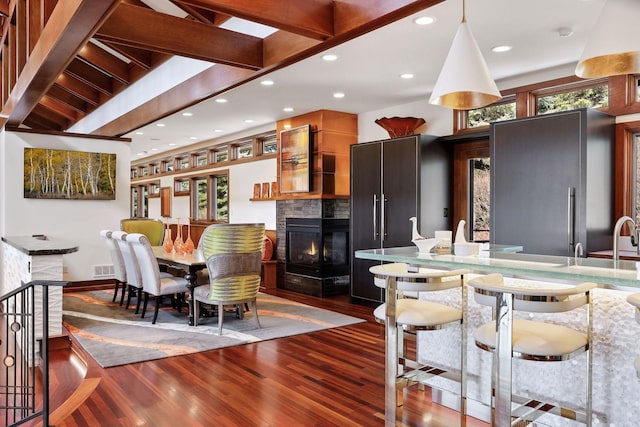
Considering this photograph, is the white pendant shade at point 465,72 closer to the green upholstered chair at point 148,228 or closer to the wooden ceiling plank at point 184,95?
the wooden ceiling plank at point 184,95

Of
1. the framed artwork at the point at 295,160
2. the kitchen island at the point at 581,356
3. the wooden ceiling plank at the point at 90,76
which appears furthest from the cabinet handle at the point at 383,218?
the wooden ceiling plank at the point at 90,76

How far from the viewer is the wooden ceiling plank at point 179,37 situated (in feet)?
12.9

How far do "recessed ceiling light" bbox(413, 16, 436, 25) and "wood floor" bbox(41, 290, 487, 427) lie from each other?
2678 millimetres

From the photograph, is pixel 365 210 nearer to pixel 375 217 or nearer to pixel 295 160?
pixel 375 217

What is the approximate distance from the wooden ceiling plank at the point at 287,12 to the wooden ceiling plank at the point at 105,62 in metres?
4.25

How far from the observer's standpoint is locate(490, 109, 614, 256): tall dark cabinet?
164 inches

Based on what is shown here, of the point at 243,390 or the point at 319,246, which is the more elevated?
the point at 319,246

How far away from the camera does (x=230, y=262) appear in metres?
4.65

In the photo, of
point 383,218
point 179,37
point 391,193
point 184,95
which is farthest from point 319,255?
point 179,37

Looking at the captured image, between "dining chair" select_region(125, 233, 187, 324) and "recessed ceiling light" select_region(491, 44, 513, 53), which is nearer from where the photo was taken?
"recessed ceiling light" select_region(491, 44, 513, 53)

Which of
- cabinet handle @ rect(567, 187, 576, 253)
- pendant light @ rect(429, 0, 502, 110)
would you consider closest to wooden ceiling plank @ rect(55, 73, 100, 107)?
pendant light @ rect(429, 0, 502, 110)

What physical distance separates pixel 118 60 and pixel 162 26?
3.66m

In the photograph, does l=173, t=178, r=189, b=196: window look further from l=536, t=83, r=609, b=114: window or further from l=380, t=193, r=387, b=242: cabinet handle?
l=536, t=83, r=609, b=114: window

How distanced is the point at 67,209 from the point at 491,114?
19.7ft
